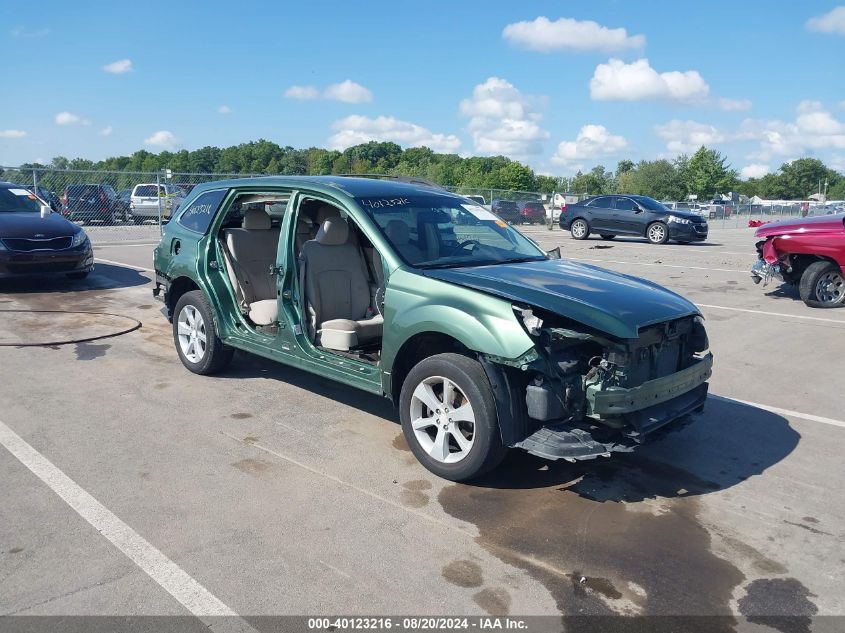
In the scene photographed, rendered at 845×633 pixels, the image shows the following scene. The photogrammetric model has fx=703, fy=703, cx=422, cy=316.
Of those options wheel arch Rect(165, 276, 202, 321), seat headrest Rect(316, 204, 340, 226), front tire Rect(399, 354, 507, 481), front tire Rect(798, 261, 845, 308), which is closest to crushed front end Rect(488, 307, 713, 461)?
front tire Rect(399, 354, 507, 481)

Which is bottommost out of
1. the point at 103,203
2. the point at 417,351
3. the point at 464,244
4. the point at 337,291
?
the point at 417,351

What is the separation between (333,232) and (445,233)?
0.91 m

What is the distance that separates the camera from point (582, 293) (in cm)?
432

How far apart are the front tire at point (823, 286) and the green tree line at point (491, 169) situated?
69188 millimetres

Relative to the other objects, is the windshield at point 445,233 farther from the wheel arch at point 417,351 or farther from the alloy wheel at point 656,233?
the alloy wheel at point 656,233

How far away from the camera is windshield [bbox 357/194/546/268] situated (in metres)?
4.95

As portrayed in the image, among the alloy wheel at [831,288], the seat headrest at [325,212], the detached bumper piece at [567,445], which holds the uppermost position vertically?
the seat headrest at [325,212]

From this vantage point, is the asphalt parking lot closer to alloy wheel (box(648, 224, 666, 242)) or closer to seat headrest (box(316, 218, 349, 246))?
seat headrest (box(316, 218, 349, 246))

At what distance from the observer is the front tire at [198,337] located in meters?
6.20

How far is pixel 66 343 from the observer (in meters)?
7.57

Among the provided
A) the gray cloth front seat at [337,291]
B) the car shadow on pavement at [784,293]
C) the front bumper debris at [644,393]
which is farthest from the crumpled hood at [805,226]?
the gray cloth front seat at [337,291]

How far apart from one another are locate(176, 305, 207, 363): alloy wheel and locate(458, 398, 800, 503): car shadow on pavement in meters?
3.15

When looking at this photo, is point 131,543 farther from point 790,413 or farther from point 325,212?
point 790,413

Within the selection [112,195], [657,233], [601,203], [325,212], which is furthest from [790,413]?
[112,195]
